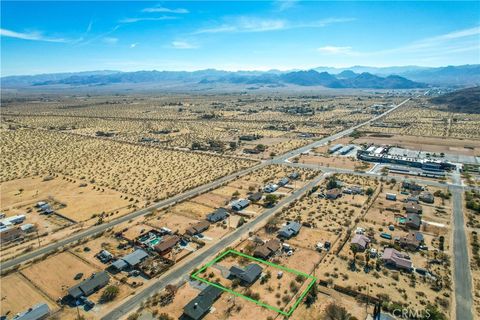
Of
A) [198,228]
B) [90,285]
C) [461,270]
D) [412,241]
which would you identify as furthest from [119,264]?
[461,270]

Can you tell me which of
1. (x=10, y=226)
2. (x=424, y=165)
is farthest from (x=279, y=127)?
(x=10, y=226)

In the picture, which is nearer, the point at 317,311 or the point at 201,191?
the point at 317,311

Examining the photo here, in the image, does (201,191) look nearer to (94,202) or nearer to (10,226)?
(94,202)

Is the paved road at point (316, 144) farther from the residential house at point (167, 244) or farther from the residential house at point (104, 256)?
the residential house at point (104, 256)

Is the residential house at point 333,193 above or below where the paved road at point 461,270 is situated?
above

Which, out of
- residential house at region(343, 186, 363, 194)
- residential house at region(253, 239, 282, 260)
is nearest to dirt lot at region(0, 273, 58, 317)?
residential house at region(253, 239, 282, 260)

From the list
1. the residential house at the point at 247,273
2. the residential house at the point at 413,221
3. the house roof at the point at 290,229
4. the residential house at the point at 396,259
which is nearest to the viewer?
the residential house at the point at 247,273

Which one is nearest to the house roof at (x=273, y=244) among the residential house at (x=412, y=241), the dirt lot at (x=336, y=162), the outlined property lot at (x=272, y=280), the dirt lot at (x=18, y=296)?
the outlined property lot at (x=272, y=280)
